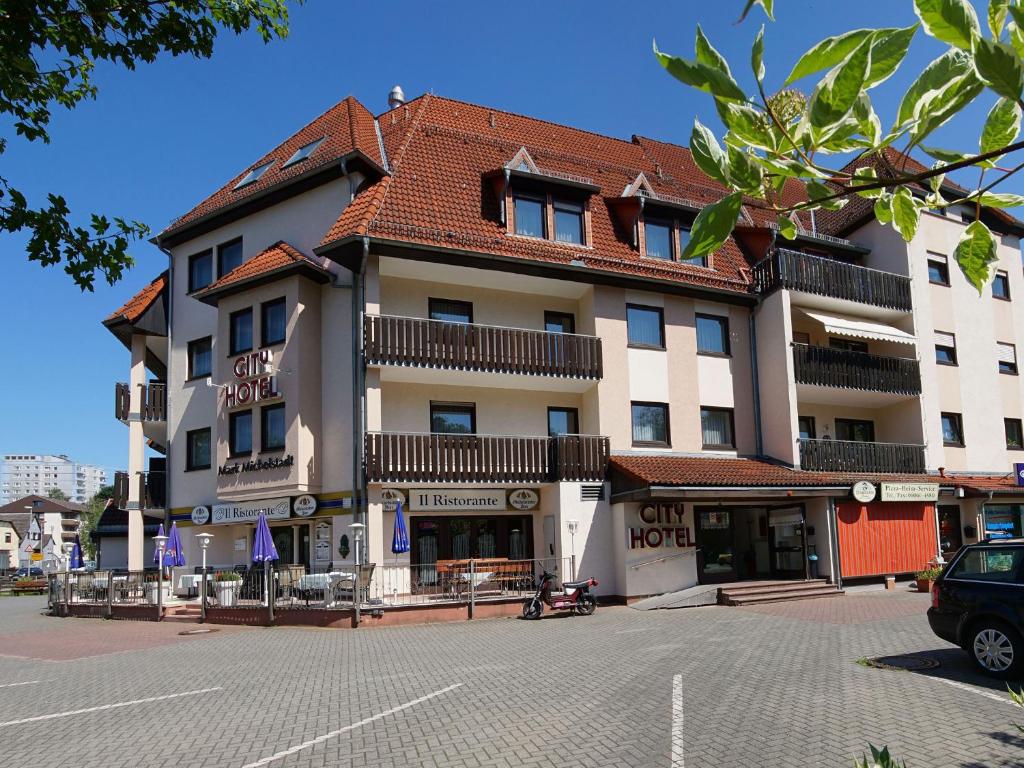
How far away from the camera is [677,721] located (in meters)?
8.19

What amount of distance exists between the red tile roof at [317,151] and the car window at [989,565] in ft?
55.6

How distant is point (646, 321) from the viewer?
79.4 ft

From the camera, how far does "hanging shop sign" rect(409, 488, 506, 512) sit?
69.3 ft

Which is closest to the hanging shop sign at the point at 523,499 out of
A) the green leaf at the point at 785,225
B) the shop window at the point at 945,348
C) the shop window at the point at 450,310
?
the shop window at the point at 450,310

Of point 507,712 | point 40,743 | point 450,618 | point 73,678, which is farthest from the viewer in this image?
point 450,618

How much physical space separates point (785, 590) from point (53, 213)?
789 inches

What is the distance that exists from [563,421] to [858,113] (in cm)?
2199

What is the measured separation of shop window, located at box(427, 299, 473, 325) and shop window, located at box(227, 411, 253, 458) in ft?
18.9

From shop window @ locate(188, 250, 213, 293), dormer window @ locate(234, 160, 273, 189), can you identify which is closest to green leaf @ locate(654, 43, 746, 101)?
shop window @ locate(188, 250, 213, 293)

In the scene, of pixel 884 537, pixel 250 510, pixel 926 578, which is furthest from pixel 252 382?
pixel 926 578

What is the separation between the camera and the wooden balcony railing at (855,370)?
24.6 m

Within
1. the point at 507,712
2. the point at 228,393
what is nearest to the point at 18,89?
the point at 507,712

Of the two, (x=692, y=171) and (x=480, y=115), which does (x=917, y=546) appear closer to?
(x=692, y=171)

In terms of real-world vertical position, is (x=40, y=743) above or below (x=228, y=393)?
below
